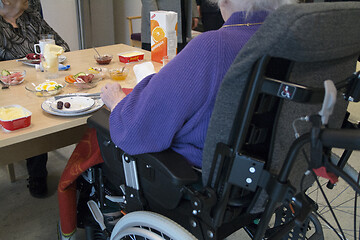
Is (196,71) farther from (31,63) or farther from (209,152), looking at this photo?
(31,63)

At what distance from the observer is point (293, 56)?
0.62 metres

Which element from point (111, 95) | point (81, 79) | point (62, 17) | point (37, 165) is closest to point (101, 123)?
point (111, 95)

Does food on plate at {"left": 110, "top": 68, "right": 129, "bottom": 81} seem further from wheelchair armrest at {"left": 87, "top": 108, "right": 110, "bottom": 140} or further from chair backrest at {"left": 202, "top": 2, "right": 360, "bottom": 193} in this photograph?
chair backrest at {"left": 202, "top": 2, "right": 360, "bottom": 193}

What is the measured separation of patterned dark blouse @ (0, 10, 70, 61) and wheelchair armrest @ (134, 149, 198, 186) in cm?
146

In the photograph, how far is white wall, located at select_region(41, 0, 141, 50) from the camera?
3662 mm

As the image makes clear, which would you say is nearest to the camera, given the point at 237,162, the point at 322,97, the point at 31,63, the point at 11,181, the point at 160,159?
the point at 322,97

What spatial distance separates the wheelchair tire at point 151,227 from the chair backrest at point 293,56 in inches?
5.9

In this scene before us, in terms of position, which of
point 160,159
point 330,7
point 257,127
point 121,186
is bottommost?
point 121,186

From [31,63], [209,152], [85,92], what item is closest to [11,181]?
[31,63]

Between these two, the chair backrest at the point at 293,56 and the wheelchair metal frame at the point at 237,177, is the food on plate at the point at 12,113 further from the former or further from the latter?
the chair backrest at the point at 293,56

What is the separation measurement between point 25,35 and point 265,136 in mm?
1834

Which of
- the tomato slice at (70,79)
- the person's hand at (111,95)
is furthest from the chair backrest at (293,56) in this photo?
the tomato slice at (70,79)

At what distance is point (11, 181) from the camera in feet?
6.55

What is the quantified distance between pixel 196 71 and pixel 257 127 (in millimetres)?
201
